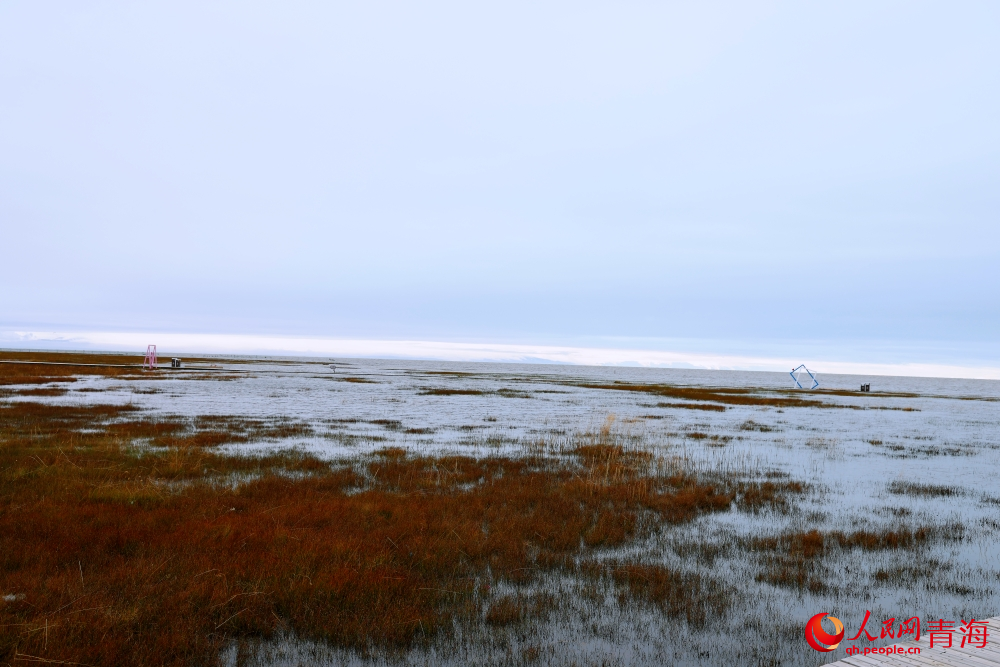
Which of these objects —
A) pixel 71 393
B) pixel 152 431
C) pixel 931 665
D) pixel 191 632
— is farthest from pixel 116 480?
pixel 71 393

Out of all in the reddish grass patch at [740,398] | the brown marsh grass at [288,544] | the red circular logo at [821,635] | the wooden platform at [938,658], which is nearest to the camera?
the wooden platform at [938,658]

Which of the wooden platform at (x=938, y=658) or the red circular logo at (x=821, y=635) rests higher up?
the wooden platform at (x=938, y=658)

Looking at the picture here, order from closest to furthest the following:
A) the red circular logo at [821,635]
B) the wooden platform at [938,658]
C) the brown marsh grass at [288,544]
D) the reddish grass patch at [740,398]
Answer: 1. the wooden platform at [938,658]
2. the brown marsh grass at [288,544]
3. the red circular logo at [821,635]
4. the reddish grass patch at [740,398]

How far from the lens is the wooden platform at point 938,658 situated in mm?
5492

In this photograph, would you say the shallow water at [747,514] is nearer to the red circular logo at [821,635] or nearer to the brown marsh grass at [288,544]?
the red circular logo at [821,635]

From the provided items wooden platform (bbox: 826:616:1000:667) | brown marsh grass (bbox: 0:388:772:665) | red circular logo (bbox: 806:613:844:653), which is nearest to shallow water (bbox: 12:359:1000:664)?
red circular logo (bbox: 806:613:844:653)

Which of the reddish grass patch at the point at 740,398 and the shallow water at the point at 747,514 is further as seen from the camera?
the reddish grass patch at the point at 740,398

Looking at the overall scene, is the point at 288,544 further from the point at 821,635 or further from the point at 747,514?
the point at 747,514

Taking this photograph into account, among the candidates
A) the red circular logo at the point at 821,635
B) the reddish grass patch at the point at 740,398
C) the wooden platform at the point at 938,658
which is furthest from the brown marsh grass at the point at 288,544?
the reddish grass patch at the point at 740,398

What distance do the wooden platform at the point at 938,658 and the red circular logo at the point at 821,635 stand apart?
1387mm

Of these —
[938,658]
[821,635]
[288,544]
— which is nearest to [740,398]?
[821,635]

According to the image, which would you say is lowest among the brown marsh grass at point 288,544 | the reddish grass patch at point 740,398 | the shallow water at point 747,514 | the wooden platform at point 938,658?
the reddish grass patch at point 740,398

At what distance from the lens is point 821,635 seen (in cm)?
748

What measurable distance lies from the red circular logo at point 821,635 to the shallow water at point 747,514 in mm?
104
